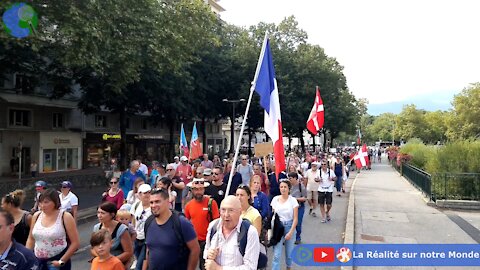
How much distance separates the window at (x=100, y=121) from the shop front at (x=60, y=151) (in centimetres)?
270

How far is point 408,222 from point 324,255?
439 centimetres

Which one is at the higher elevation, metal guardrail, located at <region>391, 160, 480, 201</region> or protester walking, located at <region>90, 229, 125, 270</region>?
protester walking, located at <region>90, 229, 125, 270</region>

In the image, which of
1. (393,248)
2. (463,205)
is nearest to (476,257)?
(393,248)

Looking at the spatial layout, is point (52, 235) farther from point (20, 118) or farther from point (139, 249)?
point (20, 118)

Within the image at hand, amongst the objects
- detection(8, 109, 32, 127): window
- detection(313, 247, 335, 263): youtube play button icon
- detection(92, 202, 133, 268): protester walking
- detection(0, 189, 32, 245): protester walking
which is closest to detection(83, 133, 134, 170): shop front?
detection(8, 109, 32, 127): window

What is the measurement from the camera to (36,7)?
48.4ft

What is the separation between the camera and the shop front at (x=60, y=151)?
32156 mm

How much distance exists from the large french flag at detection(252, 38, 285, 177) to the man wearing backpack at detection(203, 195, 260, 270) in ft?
Result: 12.0

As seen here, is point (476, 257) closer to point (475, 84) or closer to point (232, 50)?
point (232, 50)

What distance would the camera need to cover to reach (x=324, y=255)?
26.5 ft

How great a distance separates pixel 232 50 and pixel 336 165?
20.9 m

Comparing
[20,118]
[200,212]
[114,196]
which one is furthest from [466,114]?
[200,212]

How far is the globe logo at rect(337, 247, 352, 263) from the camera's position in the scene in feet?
25.1

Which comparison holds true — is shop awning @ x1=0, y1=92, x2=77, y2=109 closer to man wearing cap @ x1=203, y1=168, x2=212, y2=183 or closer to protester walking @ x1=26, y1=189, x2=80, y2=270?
man wearing cap @ x1=203, y1=168, x2=212, y2=183
